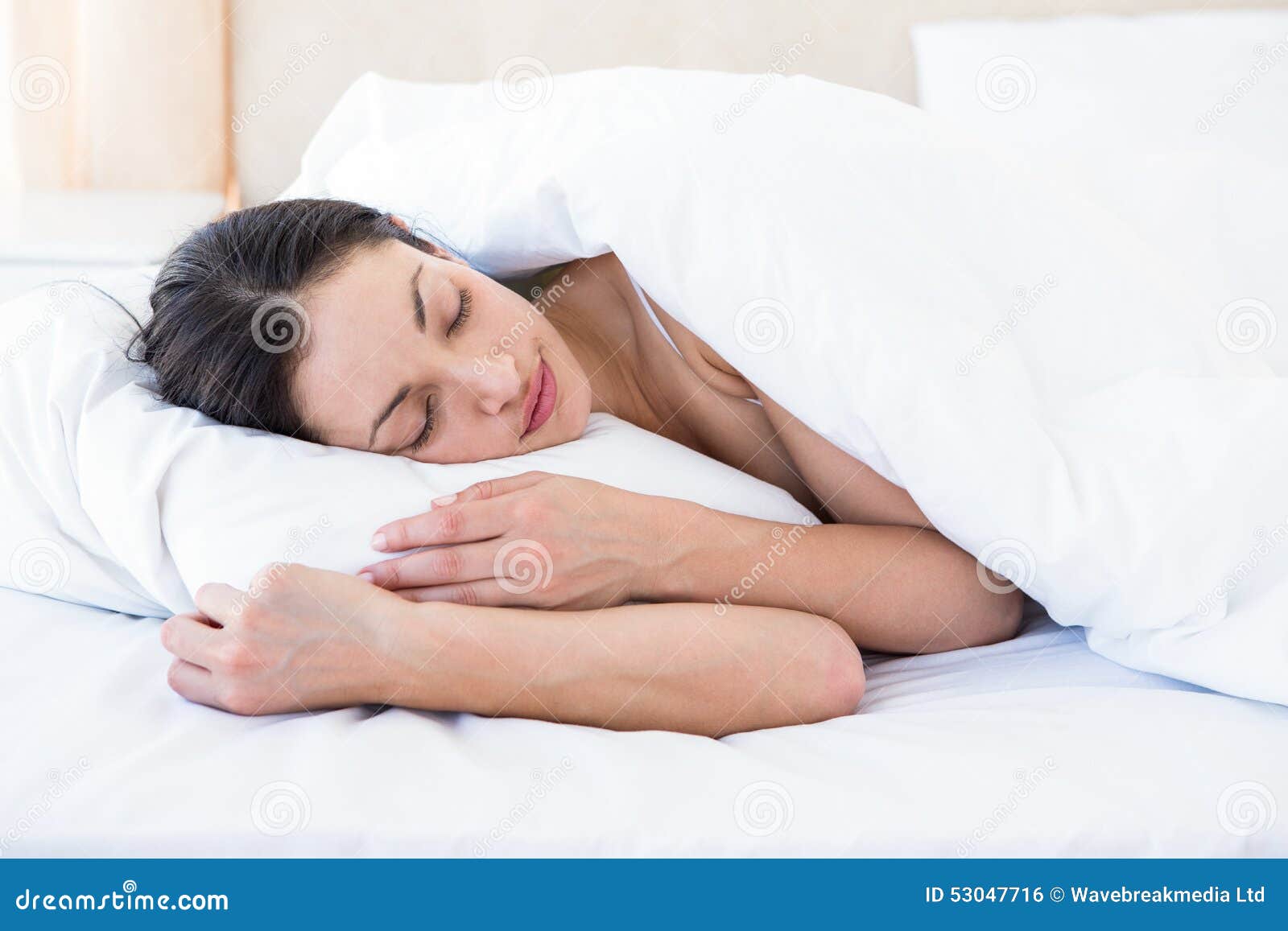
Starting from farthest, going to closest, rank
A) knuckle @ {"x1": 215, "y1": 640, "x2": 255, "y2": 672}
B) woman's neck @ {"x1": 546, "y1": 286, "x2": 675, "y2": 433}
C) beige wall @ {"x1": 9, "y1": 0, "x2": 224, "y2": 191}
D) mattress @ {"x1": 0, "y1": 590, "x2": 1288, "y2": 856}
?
1. beige wall @ {"x1": 9, "y1": 0, "x2": 224, "y2": 191}
2. woman's neck @ {"x1": 546, "y1": 286, "x2": 675, "y2": 433}
3. knuckle @ {"x1": 215, "y1": 640, "x2": 255, "y2": 672}
4. mattress @ {"x1": 0, "y1": 590, "x2": 1288, "y2": 856}

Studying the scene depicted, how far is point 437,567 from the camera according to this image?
2.86 feet

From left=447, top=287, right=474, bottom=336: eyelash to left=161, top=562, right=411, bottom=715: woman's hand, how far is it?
0.92 feet

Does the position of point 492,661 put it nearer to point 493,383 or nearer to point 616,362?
point 493,383

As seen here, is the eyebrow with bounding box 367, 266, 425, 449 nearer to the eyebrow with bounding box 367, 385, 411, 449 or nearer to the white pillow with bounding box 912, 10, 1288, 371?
the eyebrow with bounding box 367, 385, 411, 449

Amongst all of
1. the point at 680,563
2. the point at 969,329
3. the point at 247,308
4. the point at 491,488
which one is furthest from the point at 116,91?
the point at 969,329

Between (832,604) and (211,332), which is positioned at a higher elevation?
(211,332)

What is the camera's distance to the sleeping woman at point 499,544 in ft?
2.68

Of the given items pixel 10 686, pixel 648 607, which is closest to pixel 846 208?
pixel 648 607

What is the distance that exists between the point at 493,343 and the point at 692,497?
249 mm

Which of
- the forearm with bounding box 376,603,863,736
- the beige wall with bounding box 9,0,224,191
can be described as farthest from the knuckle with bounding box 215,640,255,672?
the beige wall with bounding box 9,0,224,191

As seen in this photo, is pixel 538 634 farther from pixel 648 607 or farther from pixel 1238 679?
pixel 1238 679

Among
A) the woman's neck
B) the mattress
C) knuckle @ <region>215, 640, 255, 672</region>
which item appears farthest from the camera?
the woman's neck

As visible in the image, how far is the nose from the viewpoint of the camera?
951 millimetres
